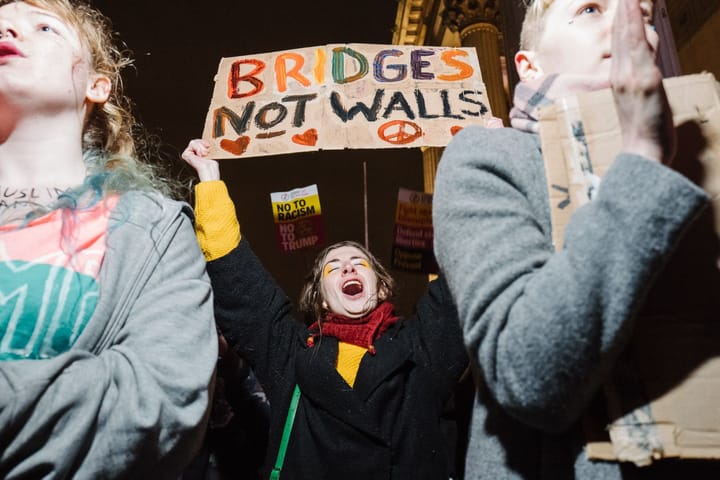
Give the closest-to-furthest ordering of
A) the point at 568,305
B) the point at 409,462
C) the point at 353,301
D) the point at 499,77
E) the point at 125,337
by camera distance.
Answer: the point at 568,305, the point at 125,337, the point at 409,462, the point at 353,301, the point at 499,77

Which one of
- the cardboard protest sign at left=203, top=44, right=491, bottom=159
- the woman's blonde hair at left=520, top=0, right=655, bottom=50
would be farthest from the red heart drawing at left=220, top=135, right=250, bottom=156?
the woman's blonde hair at left=520, top=0, right=655, bottom=50

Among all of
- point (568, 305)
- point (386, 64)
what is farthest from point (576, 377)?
point (386, 64)

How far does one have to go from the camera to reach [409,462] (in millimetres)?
1836

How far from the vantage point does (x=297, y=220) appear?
329 cm

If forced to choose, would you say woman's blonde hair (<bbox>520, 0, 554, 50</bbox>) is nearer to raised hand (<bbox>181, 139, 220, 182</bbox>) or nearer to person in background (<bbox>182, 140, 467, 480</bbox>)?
person in background (<bbox>182, 140, 467, 480</bbox>)

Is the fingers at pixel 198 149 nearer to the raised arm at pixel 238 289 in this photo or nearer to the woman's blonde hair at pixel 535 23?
the raised arm at pixel 238 289

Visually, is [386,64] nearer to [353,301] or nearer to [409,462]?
[353,301]

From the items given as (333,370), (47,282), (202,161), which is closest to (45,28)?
(47,282)

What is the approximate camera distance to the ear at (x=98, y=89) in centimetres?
135

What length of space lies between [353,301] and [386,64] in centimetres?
117

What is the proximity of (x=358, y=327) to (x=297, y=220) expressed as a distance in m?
1.23

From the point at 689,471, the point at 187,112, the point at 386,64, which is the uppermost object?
the point at 187,112

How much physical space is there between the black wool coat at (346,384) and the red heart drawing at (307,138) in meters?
0.55

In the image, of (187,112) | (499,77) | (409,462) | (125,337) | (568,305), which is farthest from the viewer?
(187,112)
